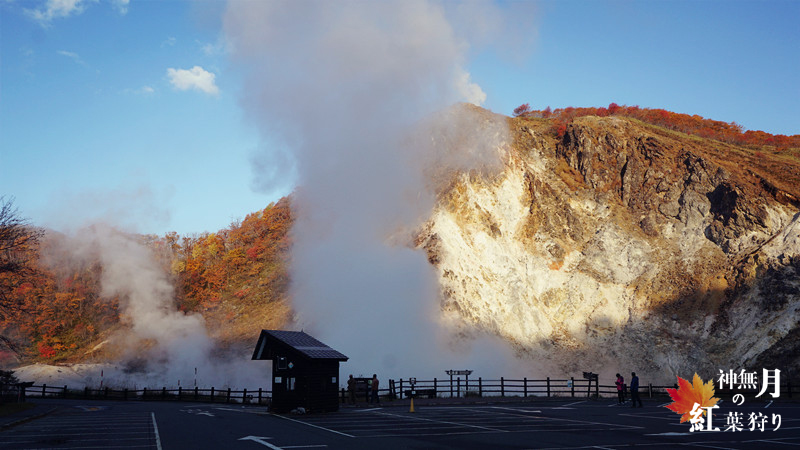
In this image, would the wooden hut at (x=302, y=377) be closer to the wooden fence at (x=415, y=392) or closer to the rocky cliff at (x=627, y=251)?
the wooden fence at (x=415, y=392)

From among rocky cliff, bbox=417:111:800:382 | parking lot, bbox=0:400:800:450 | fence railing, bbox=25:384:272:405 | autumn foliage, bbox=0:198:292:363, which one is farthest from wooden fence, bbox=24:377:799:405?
autumn foliage, bbox=0:198:292:363

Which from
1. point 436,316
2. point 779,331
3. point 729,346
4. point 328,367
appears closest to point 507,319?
point 436,316

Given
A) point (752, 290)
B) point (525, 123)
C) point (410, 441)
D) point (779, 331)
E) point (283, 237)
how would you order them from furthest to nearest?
point (283, 237)
point (525, 123)
point (752, 290)
point (779, 331)
point (410, 441)

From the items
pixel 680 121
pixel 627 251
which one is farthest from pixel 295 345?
pixel 680 121

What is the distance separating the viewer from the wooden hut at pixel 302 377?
24781 mm

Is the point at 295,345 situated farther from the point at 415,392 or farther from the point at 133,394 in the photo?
the point at 133,394

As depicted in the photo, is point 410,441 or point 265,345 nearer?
point 410,441

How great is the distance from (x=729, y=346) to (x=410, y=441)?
3584 cm

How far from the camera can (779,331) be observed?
38.5m

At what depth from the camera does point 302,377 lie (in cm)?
2478

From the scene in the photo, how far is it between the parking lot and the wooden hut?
107 cm

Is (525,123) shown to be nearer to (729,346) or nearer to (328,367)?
(729,346)

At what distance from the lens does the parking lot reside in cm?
1431

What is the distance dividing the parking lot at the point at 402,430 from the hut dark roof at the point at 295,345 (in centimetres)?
281
